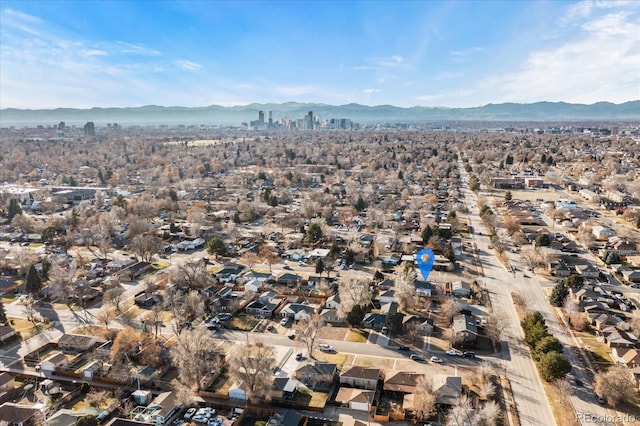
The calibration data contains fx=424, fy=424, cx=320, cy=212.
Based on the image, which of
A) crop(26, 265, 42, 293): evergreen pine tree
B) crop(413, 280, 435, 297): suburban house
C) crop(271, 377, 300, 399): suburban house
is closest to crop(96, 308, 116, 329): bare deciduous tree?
crop(26, 265, 42, 293): evergreen pine tree

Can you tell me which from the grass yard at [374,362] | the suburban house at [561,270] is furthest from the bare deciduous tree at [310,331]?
the suburban house at [561,270]

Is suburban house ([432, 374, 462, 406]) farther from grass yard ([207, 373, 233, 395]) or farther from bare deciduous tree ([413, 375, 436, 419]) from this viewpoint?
grass yard ([207, 373, 233, 395])

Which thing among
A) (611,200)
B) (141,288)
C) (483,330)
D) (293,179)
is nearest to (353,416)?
(483,330)

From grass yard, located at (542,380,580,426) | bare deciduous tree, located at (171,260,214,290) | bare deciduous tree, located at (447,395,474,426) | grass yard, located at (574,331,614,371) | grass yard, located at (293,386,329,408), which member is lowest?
grass yard, located at (574,331,614,371)

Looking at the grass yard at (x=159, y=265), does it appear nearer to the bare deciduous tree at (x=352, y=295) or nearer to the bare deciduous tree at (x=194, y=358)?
the bare deciduous tree at (x=194, y=358)

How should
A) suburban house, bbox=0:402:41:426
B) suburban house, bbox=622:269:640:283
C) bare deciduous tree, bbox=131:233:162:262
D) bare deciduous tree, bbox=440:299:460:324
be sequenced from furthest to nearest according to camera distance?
bare deciduous tree, bbox=131:233:162:262, suburban house, bbox=622:269:640:283, bare deciduous tree, bbox=440:299:460:324, suburban house, bbox=0:402:41:426

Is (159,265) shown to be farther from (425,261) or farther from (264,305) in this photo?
(425,261)

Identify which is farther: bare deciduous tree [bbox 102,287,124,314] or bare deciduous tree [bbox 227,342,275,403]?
bare deciduous tree [bbox 102,287,124,314]
